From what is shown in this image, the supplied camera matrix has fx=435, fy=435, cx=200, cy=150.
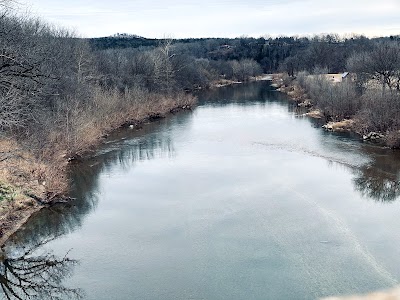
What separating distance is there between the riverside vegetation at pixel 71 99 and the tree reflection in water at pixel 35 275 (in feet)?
4.29

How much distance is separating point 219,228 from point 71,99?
1402 cm

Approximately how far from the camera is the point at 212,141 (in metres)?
24.3

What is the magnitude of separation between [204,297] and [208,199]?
5715 mm

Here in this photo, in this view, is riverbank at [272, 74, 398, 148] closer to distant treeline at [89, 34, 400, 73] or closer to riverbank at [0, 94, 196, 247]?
riverbank at [0, 94, 196, 247]

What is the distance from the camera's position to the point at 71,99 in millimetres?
23406

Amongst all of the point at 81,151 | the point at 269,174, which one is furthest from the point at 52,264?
the point at 81,151

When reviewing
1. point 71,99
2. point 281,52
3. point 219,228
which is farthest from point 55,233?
point 281,52

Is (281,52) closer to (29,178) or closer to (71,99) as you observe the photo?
(71,99)

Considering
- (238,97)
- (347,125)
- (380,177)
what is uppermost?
(238,97)

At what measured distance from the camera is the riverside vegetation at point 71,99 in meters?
13.6

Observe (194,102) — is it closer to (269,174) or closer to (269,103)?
(269,103)

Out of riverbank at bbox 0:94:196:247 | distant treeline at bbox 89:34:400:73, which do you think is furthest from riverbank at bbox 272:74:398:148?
distant treeline at bbox 89:34:400:73

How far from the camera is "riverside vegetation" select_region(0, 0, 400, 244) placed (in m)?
13.6

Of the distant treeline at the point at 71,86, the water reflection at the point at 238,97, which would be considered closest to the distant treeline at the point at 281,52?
the distant treeline at the point at 71,86
